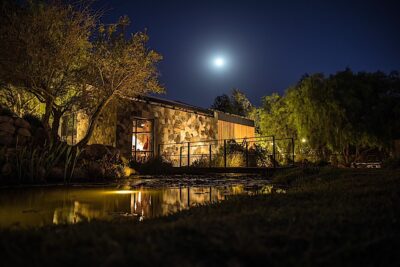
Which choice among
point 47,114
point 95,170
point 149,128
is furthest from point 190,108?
point 47,114

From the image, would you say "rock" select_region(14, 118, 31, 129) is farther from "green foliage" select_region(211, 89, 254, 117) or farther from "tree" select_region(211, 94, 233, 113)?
"green foliage" select_region(211, 89, 254, 117)

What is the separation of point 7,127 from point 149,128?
24.5 feet

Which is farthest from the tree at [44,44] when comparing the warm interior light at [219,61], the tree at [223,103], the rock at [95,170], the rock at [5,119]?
the warm interior light at [219,61]

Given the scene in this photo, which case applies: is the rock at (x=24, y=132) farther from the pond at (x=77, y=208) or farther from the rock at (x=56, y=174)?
the pond at (x=77, y=208)

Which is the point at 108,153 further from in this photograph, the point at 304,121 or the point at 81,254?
the point at 304,121

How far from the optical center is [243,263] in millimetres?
1263

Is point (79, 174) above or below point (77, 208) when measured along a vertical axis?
above

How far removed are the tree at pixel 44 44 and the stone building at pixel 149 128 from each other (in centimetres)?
373

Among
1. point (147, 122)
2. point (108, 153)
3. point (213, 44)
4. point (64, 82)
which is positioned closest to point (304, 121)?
point (147, 122)

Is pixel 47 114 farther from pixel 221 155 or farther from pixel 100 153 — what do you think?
pixel 221 155

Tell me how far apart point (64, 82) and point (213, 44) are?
3193 cm

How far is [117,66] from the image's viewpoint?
916cm

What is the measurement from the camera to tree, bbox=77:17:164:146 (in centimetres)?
926

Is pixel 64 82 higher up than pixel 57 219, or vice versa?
pixel 64 82
